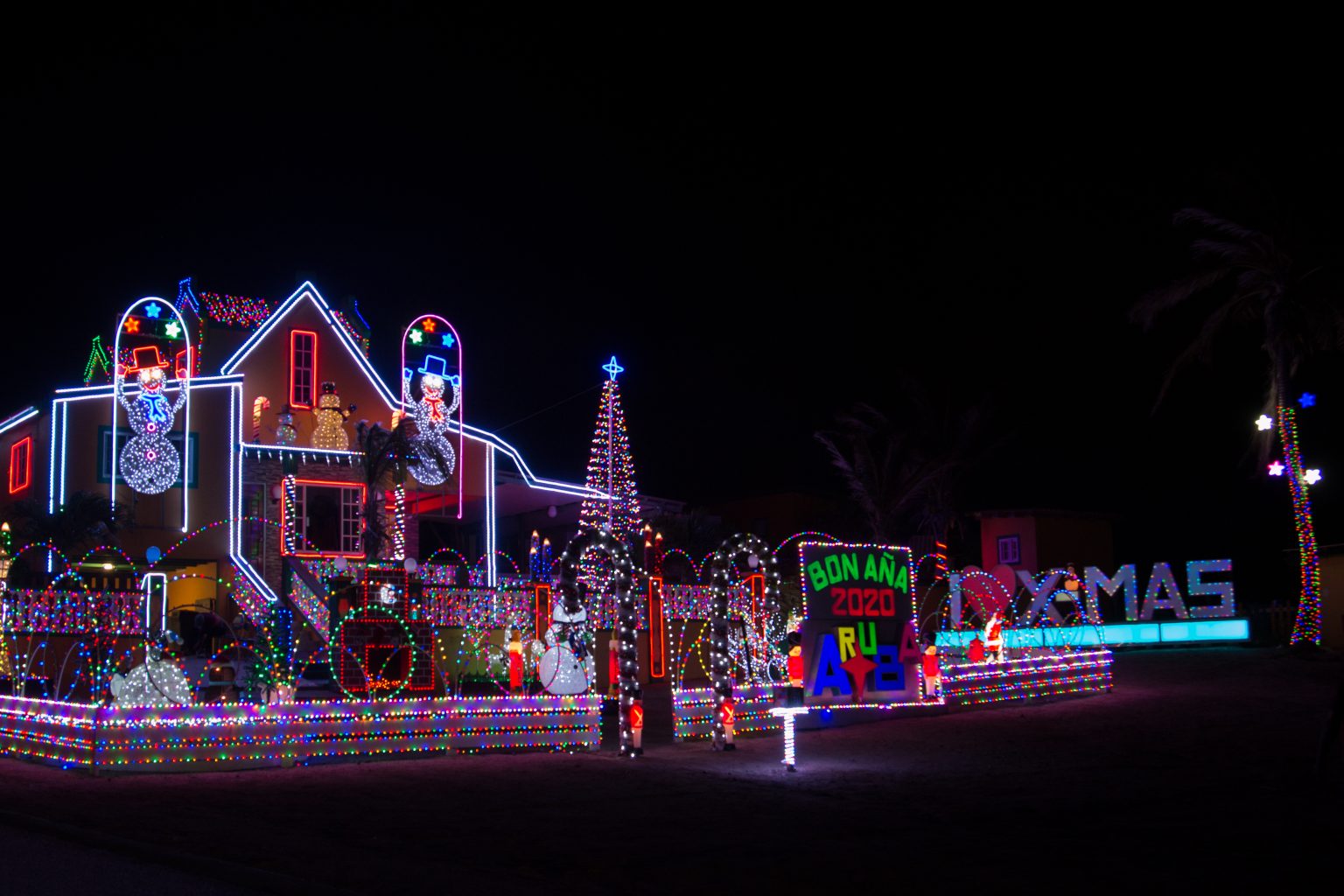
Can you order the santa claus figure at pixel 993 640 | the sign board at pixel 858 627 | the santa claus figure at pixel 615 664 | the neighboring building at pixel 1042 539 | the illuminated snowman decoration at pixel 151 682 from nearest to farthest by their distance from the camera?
the illuminated snowman decoration at pixel 151 682 < the santa claus figure at pixel 615 664 < the sign board at pixel 858 627 < the santa claus figure at pixel 993 640 < the neighboring building at pixel 1042 539

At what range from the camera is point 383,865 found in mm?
8430

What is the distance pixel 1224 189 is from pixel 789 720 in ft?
60.6

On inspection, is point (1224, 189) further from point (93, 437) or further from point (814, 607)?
point (93, 437)

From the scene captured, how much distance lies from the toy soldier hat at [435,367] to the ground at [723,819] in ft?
44.0

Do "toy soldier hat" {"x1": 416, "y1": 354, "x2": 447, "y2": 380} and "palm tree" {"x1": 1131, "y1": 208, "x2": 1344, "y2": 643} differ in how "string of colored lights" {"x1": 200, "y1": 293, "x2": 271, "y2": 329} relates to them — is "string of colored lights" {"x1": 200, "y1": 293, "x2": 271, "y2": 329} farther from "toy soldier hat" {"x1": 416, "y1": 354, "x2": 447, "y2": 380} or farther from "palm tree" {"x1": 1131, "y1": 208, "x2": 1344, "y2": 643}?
"palm tree" {"x1": 1131, "y1": 208, "x2": 1344, "y2": 643}

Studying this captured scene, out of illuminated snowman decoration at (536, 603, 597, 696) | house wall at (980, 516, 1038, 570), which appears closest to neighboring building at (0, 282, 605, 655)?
→ illuminated snowman decoration at (536, 603, 597, 696)

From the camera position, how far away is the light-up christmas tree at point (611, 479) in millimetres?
29531

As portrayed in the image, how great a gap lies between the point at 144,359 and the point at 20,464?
460cm

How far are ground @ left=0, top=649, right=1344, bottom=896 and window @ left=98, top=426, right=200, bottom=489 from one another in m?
11.7

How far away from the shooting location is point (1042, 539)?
41969 mm

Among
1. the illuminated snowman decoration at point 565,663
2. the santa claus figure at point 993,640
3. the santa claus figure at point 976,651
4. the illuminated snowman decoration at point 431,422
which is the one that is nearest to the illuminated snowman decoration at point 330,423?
the illuminated snowman decoration at point 431,422

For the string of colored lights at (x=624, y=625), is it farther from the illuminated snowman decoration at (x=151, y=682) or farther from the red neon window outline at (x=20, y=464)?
the red neon window outline at (x=20, y=464)

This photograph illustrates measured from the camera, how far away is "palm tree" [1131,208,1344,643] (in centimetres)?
2644

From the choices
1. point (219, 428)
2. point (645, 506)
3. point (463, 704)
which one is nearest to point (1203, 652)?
point (645, 506)
